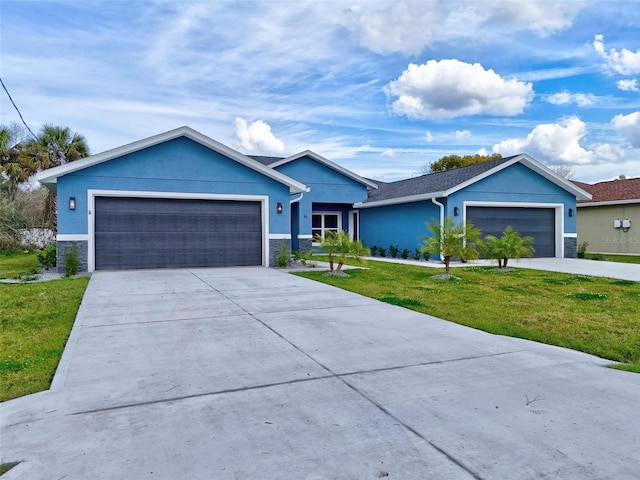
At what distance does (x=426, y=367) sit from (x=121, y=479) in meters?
2.95

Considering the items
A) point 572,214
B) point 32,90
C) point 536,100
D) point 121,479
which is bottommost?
point 121,479

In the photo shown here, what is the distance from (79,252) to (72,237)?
45cm

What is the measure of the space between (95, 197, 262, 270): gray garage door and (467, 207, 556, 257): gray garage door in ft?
29.0

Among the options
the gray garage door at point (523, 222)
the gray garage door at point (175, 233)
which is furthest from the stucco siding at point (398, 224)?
the gray garage door at point (175, 233)

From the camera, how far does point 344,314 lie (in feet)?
23.4

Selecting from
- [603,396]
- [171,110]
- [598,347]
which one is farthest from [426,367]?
[171,110]

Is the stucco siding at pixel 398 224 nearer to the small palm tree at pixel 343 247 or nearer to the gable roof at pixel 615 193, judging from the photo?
the small palm tree at pixel 343 247

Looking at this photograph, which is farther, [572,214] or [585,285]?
[572,214]

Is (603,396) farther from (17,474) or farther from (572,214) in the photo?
(572,214)

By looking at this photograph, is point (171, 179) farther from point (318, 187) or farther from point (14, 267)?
point (318, 187)

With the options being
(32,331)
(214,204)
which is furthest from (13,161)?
(32,331)

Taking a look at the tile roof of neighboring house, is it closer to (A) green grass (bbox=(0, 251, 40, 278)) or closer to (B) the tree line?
(A) green grass (bbox=(0, 251, 40, 278))

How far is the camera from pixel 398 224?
19875 millimetres

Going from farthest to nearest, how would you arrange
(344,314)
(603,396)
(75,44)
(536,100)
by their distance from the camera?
(536,100) → (75,44) → (344,314) → (603,396)
